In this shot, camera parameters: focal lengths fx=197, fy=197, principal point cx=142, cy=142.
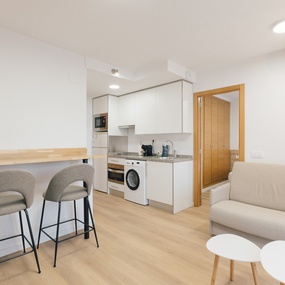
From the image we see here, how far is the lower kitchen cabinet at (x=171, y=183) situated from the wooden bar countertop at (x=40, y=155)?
1374 millimetres

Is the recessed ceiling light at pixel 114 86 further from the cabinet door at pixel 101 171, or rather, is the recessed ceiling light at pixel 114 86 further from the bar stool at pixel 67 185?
the bar stool at pixel 67 185

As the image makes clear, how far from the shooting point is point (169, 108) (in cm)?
364

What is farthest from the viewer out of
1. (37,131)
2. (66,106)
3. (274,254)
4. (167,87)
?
(167,87)

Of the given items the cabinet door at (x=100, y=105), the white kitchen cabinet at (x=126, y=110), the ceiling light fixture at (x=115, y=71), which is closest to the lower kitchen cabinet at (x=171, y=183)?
the white kitchen cabinet at (x=126, y=110)

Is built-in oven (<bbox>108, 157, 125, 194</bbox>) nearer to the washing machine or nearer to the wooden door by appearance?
the washing machine

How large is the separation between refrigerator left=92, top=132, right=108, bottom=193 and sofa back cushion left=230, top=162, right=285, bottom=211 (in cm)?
276

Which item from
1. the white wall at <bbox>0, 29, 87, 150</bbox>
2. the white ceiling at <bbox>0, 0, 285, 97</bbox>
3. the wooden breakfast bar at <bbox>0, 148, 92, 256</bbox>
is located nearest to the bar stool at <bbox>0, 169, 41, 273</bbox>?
the wooden breakfast bar at <bbox>0, 148, 92, 256</bbox>

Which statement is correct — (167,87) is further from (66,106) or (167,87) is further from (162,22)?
Result: (66,106)

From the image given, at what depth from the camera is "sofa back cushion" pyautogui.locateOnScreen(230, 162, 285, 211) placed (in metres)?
2.37

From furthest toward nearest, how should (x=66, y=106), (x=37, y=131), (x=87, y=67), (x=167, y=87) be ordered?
(x=167, y=87) → (x=87, y=67) → (x=66, y=106) → (x=37, y=131)

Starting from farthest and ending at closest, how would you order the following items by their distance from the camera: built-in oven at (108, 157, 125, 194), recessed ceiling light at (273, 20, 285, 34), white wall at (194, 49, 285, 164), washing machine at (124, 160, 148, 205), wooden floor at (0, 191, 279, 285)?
1. built-in oven at (108, 157, 125, 194)
2. washing machine at (124, 160, 148, 205)
3. white wall at (194, 49, 285, 164)
4. recessed ceiling light at (273, 20, 285, 34)
5. wooden floor at (0, 191, 279, 285)

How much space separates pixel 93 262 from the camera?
1.99m

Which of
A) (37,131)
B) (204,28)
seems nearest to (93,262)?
(37,131)

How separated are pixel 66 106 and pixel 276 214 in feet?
9.25
